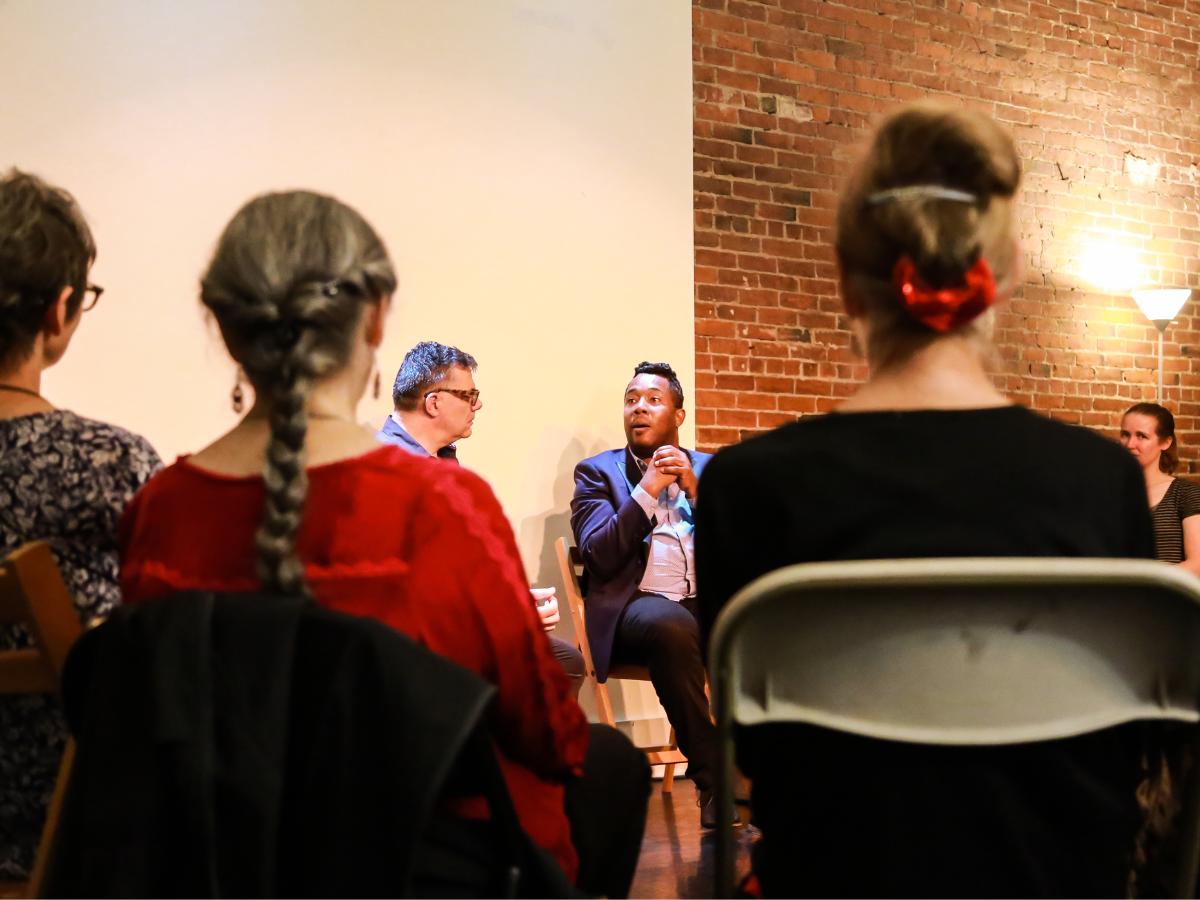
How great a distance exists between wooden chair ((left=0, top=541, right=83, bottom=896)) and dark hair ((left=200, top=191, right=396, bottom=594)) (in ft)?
0.96

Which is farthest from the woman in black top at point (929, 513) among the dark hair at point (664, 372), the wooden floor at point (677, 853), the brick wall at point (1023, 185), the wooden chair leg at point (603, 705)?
the brick wall at point (1023, 185)

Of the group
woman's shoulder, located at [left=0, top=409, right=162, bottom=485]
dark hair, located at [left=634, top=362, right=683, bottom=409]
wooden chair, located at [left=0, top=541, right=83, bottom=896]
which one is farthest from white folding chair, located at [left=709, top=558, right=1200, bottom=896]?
dark hair, located at [left=634, top=362, right=683, bottom=409]

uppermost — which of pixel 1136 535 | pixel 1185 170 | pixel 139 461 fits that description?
pixel 1185 170

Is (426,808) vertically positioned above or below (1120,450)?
below

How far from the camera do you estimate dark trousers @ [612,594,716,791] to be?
127 inches

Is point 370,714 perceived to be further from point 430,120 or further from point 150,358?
point 430,120

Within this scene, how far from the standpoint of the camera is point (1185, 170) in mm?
5961

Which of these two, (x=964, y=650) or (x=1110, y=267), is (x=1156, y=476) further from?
(x=964, y=650)

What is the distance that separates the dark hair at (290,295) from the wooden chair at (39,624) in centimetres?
29

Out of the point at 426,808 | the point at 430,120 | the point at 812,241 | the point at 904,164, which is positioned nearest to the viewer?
the point at 426,808

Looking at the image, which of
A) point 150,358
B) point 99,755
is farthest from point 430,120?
point 99,755

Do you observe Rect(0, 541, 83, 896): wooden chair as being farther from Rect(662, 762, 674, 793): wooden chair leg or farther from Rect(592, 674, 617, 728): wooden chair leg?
Rect(662, 762, 674, 793): wooden chair leg

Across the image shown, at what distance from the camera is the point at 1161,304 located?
5.52 metres

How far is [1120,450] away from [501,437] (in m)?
3.15
